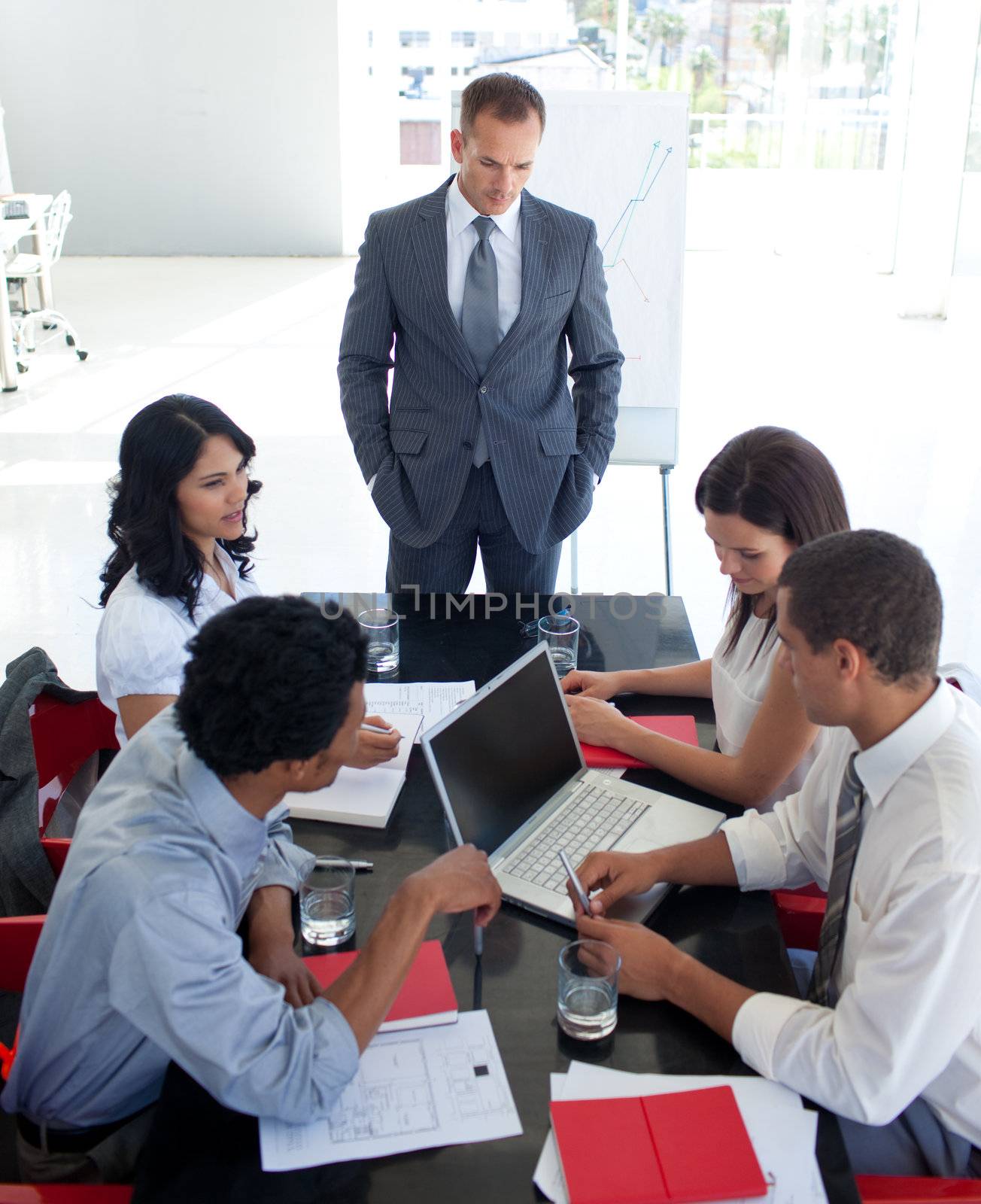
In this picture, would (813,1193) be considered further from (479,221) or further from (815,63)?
(815,63)

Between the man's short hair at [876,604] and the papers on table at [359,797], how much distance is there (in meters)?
0.72

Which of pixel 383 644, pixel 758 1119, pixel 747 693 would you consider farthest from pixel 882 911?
pixel 383 644

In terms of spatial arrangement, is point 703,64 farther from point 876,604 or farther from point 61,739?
point 876,604

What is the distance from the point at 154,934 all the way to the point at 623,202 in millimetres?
3121

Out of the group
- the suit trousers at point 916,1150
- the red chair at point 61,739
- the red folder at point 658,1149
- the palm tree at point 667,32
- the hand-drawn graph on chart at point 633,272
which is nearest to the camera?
the red folder at point 658,1149

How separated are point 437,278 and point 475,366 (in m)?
0.23

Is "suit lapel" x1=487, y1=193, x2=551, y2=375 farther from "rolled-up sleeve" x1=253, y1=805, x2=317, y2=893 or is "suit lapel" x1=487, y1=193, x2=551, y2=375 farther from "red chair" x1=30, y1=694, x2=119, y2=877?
"rolled-up sleeve" x1=253, y1=805, x2=317, y2=893

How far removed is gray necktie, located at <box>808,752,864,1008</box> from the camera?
1465 millimetres

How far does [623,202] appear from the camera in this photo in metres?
3.76

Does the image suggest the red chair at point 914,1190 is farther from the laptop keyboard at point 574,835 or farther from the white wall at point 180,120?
the white wall at point 180,120

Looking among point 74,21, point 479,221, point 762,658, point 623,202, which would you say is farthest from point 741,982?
point 74,21

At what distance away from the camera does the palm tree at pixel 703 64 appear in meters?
11.3

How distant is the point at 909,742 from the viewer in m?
1.37

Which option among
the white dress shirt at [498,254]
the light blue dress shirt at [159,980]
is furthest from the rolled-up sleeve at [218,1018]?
the white dress shirt at [498,254]
